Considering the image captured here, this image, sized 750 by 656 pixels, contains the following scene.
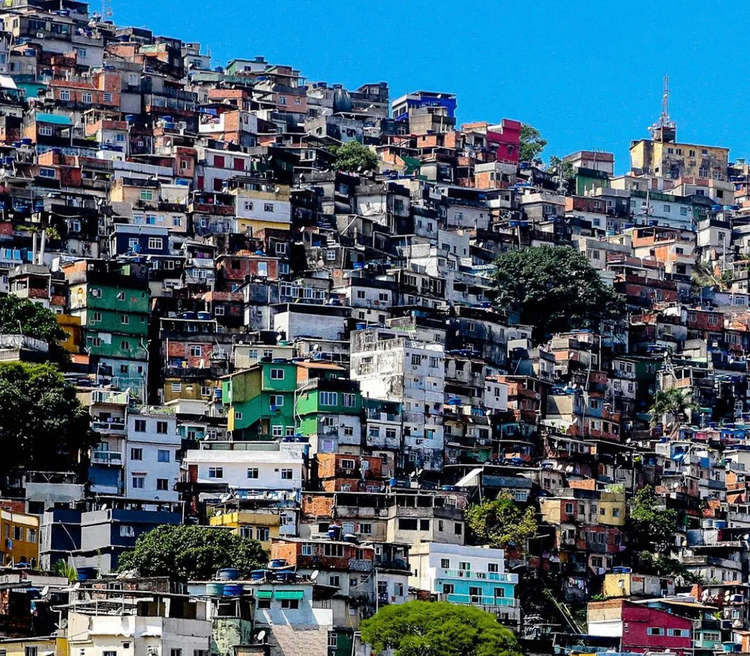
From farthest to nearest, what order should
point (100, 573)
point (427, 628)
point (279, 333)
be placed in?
point (279, 333) < point (100, 573) < point (427, 628)

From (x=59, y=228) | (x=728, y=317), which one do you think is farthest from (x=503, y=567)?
(x=728, y=317)

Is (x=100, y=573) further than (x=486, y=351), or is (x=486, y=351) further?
(x=486, y=351)

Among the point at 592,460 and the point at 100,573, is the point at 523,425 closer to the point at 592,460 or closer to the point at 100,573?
the point at 592,460

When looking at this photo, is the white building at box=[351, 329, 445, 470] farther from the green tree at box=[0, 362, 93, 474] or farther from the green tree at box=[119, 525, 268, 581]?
the green tree at box=[119, 525, 268, 581]

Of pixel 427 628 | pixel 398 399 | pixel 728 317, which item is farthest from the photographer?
pixel 728 317

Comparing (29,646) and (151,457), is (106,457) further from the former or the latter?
(29,646)

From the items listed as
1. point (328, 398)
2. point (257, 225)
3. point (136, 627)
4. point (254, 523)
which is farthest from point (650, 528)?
point (136, 627)
